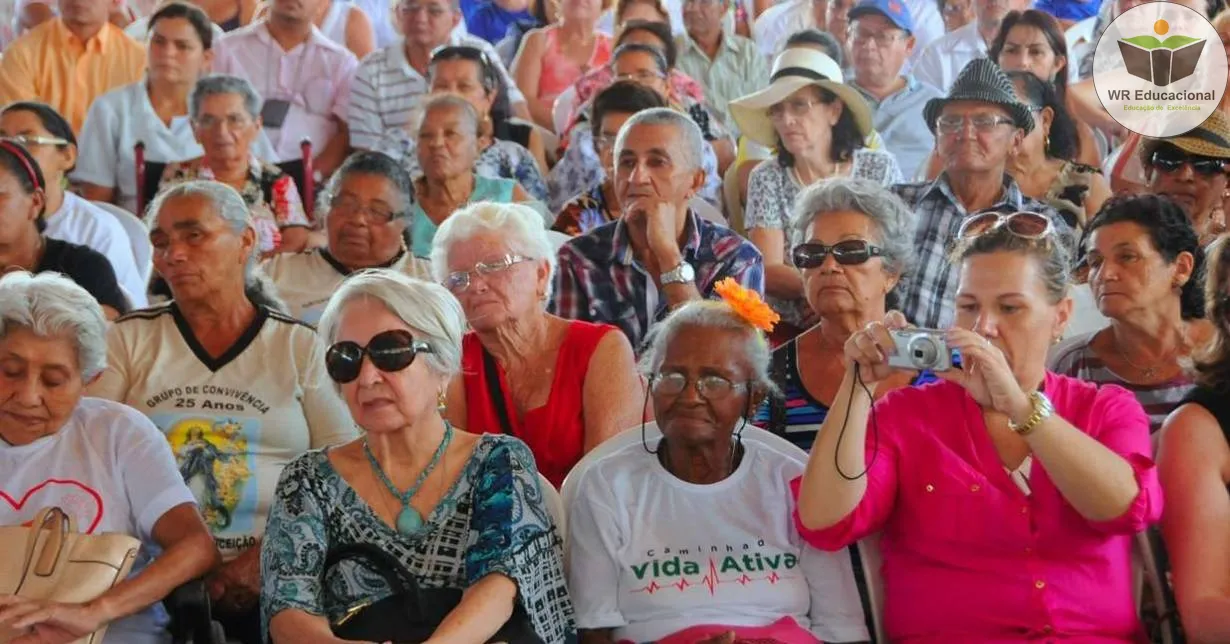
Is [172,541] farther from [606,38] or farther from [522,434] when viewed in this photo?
[606,38]

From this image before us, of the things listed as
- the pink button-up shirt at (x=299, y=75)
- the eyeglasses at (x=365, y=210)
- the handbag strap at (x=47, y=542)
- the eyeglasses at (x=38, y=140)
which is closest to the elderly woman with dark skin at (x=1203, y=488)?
the handbag strap at (x=47, y=542)

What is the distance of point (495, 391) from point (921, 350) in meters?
1.24

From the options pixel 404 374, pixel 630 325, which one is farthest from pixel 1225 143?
pixel 404 374

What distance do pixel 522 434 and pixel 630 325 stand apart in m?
0.76

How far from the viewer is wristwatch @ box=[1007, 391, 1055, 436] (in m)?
2.68

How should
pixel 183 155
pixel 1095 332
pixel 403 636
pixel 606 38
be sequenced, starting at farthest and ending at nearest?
1. pixel 606 38
2. pixel 183 155
3. pixel 1095 332
4. pixel 403 636

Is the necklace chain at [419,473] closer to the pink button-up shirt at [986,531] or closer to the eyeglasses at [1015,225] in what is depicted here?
the pink button-up shirt at [986,531]

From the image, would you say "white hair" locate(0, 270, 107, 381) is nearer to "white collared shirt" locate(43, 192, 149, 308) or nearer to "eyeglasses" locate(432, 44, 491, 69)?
"white collared shirt" locate(43, 192, 149, 308)

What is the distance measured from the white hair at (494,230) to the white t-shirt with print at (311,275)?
80 centimetres

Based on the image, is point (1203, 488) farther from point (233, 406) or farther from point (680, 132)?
point (233, 406)

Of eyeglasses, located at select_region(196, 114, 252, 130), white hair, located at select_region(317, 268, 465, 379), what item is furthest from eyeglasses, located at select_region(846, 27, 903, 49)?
white hair, located at select_region(317, 268, 465, 379)

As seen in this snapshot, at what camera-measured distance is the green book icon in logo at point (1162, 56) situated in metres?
5.37

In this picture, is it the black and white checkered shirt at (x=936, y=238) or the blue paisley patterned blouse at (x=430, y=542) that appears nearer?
the blue paisley patterned blouse at (x=430, y=542)

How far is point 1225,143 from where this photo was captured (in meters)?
4.43
